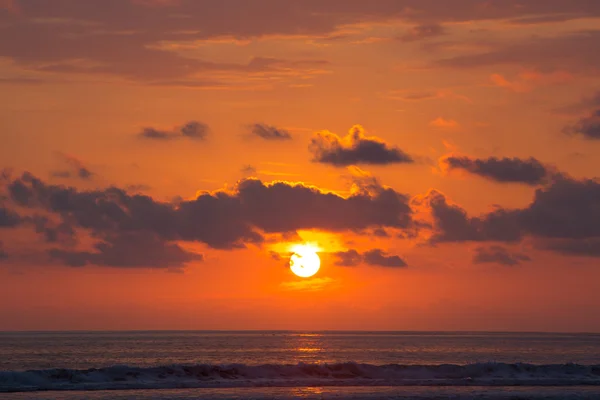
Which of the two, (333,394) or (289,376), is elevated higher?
(289,376)

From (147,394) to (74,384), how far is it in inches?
379

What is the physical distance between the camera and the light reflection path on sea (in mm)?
55969

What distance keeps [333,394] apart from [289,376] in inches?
594

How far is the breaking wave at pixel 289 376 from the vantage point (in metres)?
64.9

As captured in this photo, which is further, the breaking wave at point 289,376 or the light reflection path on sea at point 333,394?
the breaking wave at point 289,376

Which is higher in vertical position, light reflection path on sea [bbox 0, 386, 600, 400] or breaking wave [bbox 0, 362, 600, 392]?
breaking wave [bbox 0, 362, 600, 392]

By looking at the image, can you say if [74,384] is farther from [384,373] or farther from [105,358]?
[105,358]

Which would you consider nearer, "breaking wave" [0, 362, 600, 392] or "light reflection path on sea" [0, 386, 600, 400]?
"light reflection path on sea" [0, 386, 600, 400]

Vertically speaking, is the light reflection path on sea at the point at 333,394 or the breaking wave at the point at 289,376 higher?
the breaking wave at the point at 289,376

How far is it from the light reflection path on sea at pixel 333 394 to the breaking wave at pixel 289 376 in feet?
12.1

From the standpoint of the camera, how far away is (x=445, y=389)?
62906mm

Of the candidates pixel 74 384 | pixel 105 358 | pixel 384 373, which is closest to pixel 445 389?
pixel 384 373

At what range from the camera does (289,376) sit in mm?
72750

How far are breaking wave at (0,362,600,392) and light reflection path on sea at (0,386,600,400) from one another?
370 cm
